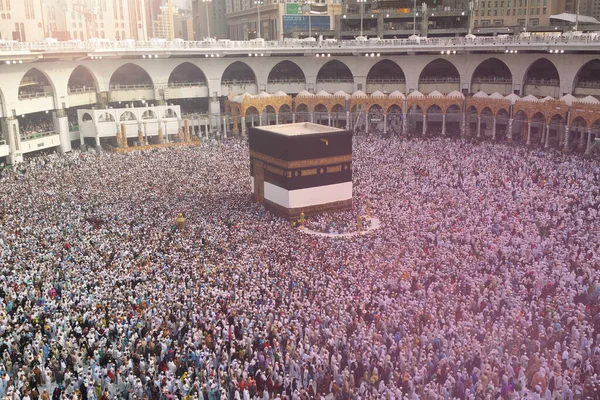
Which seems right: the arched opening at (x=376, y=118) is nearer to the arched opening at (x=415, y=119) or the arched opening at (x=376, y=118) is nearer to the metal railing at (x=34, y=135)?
the arched opening at (x=415, y=119)

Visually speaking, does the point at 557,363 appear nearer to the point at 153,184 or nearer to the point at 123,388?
the point at 123,388

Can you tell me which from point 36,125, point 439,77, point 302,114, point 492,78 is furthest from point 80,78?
point 492,78

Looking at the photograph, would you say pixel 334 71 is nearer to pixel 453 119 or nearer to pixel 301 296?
pixel 453 119

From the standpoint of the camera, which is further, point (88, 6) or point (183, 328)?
point (88, 6)

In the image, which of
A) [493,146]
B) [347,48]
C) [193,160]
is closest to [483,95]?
[493,146]

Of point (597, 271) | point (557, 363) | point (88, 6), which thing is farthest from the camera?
point (88, 6)

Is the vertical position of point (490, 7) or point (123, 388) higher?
point (490, 7)
